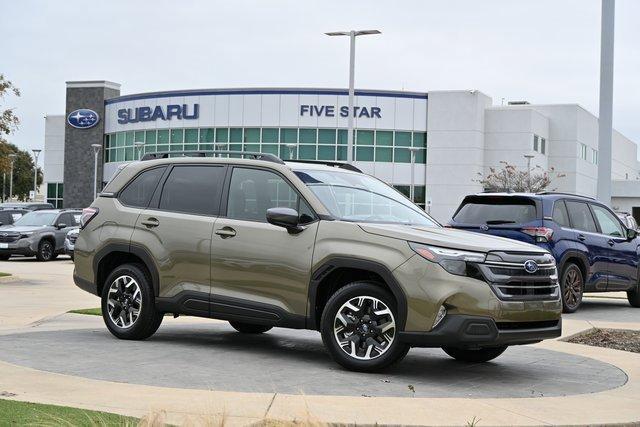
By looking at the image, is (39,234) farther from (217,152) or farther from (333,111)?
(333,111)

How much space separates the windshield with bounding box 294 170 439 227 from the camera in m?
8.59

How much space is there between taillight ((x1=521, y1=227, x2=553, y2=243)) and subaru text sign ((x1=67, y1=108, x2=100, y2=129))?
197 ft

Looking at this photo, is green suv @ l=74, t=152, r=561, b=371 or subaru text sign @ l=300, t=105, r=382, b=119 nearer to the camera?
green suv @ l=74, t=152, r=561, b=371

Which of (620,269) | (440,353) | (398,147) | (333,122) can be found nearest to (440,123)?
(398,147)

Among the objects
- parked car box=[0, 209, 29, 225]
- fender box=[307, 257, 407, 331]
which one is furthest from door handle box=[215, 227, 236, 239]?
parked car box=[0, 209, 29, 225]

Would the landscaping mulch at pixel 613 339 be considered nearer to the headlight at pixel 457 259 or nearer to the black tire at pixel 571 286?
the black tire at pixel 571 286

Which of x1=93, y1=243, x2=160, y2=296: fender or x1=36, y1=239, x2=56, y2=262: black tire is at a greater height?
x1=93, y1=243, x2=160, y2=296: fender

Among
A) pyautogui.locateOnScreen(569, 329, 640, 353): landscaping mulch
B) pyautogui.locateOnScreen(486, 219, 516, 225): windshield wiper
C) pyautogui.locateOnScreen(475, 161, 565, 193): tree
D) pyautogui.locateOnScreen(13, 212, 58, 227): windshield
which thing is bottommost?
pyautogui.locateOnScreen(569, 329, 640, 353): landscaping mulch

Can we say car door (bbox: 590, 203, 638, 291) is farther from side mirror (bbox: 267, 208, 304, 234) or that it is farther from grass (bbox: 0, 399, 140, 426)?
grass (bbox: 0, 399, 140, 426)

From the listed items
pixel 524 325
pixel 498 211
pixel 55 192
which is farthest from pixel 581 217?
pixel 55 192

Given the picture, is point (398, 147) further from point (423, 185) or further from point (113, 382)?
point (113, 382)

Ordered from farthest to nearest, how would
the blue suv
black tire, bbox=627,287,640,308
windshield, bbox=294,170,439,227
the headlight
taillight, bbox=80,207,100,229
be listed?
black tire, bbox=627,287,640,308 < the blue suv < taillight, bbox=80,207,100,229 < windshield, bbox=294,170,439,227 < the headlight

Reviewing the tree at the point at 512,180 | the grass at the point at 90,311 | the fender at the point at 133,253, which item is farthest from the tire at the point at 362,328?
the tree at the point at 512,180

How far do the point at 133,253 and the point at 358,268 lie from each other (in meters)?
2.79
